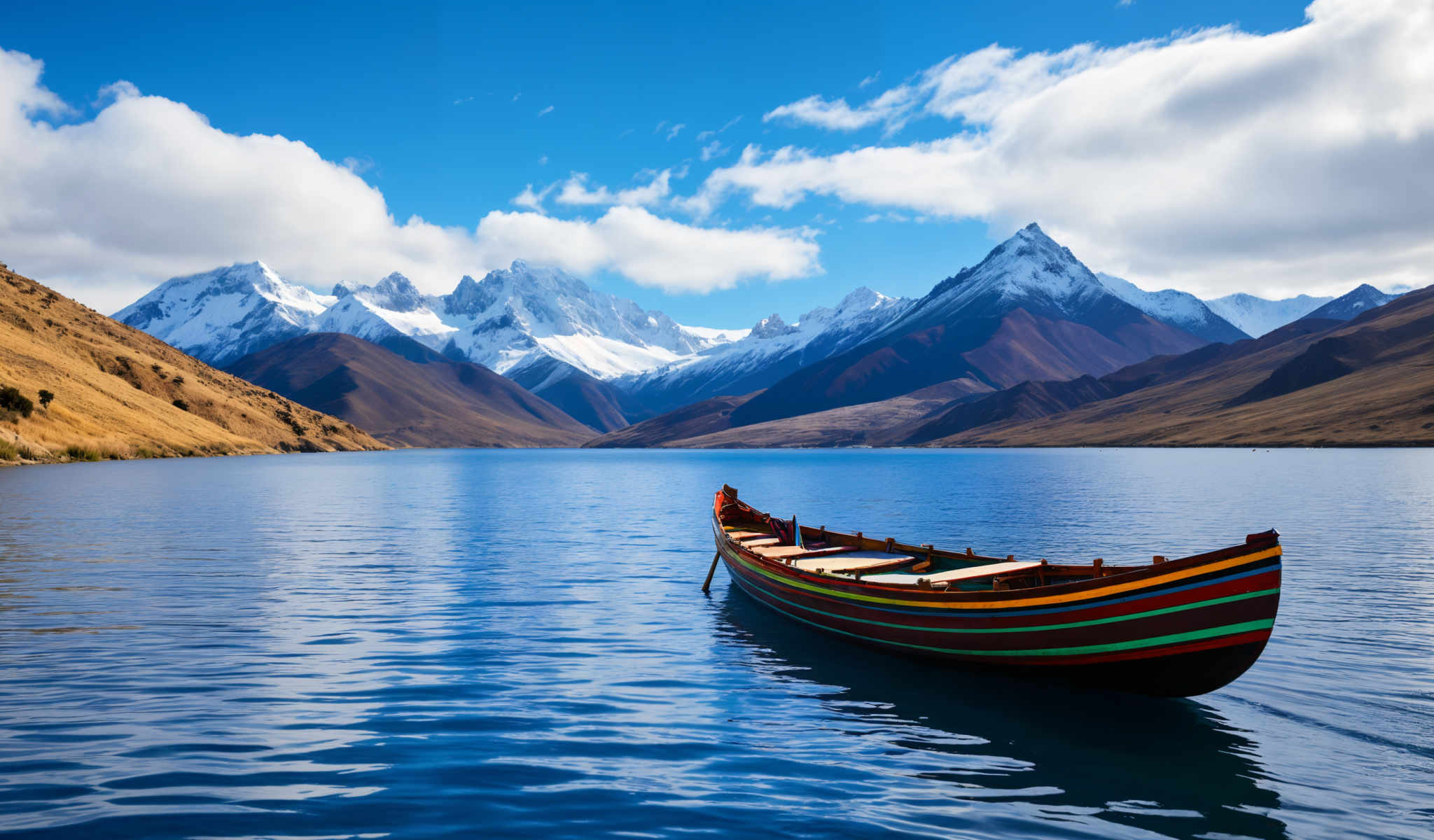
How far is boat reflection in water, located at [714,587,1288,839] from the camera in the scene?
45.0 feet

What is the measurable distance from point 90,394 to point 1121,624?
16881 centimetres

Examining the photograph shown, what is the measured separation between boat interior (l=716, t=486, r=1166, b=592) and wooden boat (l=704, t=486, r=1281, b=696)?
0.09 meters

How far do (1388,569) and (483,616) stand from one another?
38.2 metres

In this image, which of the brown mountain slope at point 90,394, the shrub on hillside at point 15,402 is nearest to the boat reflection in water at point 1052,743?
the shrub on hillside at point 15,402

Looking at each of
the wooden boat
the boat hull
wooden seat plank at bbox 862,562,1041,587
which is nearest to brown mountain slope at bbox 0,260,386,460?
wooden seat plank at bbox 862,562,1041,587

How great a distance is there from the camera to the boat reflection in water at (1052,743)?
13.7m

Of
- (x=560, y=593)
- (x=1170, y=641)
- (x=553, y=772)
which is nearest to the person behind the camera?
(x=553, y=772)

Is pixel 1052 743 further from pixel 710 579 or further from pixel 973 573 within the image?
pixel 710 579

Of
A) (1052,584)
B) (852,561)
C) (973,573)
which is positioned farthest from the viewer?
(852,561)

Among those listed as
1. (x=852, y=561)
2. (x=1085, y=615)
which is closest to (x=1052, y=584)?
(x=1085, y=615)

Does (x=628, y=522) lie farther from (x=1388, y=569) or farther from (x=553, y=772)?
(x=553, y=772)

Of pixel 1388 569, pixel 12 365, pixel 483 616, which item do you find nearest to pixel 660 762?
pixel 483 616

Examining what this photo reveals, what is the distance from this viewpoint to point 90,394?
141 metres

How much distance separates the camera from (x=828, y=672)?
22375 millimetres
